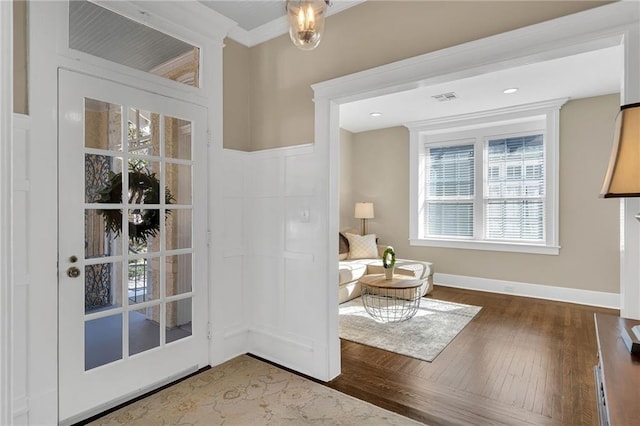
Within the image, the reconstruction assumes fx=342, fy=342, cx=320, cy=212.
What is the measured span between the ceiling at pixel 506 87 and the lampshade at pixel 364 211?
4.90 feet

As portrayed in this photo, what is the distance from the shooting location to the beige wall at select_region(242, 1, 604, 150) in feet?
6.55

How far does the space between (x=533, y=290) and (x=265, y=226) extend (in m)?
4.22

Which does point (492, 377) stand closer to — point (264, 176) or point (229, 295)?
point (229, 295)

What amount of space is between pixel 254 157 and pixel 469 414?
2538 mm

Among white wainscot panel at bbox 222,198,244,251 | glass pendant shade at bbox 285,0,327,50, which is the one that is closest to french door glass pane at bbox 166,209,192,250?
white wainscot panel at bbox 222,198,244,251

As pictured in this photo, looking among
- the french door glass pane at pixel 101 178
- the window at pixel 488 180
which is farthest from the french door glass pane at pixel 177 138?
the window at pixel 488 180

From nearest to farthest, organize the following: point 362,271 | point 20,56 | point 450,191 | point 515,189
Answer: point 20,56 < point 362,271 < point 515,189 < point 450,191

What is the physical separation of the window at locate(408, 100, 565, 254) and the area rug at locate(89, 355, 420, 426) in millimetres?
3992

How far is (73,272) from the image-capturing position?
2084mm

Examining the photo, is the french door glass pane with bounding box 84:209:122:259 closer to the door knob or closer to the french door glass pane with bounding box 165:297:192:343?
the door knob

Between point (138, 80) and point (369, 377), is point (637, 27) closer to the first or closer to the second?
point (369, 377)

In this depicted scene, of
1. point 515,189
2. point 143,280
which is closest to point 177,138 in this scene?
point 143,280

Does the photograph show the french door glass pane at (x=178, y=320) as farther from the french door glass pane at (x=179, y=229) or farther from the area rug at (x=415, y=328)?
the area rug at (x=415, y=328)

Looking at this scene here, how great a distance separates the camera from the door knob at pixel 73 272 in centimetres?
207
